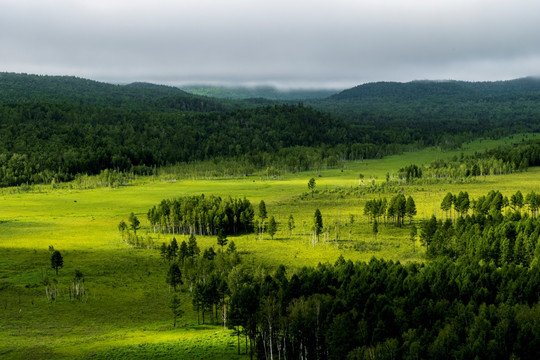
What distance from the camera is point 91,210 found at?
16125cm

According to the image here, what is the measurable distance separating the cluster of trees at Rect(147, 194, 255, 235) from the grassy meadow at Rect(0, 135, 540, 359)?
5150mm

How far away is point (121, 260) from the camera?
93125 mm

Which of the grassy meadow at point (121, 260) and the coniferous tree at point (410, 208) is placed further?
the coniferous tree at point (410, 208)

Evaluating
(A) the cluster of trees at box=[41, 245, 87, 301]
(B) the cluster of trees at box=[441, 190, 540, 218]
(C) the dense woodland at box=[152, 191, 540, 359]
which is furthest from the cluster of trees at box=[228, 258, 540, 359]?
(B) the cluster of trees at box=[441, 190, 540, 218]

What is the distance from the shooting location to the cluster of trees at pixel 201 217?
→ 119688 mm

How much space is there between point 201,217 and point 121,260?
102ft

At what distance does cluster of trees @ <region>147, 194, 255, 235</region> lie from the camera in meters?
120

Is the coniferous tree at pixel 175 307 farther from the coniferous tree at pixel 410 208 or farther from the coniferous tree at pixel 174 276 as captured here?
the coniferous tree at pixel 410 208

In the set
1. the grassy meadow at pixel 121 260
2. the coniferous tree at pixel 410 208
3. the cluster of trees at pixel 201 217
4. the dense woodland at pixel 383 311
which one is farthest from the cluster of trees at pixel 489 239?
the cluster of trees at pixel 201 217

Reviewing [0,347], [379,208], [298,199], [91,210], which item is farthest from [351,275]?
[91,210]

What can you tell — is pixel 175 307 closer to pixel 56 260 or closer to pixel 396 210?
pixel 56 260

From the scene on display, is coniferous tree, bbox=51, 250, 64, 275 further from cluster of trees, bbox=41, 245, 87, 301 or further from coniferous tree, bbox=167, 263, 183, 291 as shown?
coniferous tree, bbox=167, 263, 183, 291

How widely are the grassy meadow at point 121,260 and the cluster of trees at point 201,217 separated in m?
5.15

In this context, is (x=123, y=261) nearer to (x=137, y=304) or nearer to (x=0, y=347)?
(x=137, y=304)
